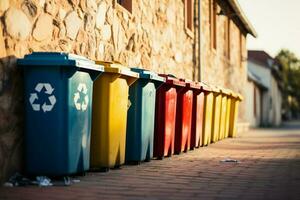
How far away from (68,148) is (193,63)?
31.2 feet

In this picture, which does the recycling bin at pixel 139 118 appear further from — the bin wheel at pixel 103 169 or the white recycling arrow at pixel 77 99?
the white recycling arrow at pixel 77 99

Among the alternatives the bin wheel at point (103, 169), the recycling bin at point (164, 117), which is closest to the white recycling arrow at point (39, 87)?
the bin wheel at point (103, 169)

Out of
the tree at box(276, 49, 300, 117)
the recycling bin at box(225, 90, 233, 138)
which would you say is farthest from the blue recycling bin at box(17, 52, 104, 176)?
the tree at box(276, 49, 300, 117)

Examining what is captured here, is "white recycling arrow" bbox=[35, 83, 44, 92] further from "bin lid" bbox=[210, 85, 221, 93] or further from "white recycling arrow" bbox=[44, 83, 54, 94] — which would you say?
"bin lid" bbox=[210, 85, 221, 93]

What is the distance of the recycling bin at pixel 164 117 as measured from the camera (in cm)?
809

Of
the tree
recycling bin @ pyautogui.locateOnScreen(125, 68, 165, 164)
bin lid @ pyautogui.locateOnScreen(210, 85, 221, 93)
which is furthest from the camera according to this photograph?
the tree

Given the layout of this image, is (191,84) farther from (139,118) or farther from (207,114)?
(139,118)

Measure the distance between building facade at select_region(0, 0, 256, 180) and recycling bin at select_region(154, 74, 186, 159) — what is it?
0.99 m

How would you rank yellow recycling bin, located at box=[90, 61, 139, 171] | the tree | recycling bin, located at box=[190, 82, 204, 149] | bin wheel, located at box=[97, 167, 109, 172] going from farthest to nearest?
the tree
recycling bin, located at box=[190, 82, 204, 149]
bin wheel, located at box=[97, 167, 109, 172]
yellow recycling bin, located at box=[90, 61, 139, 171]

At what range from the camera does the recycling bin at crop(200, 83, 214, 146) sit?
Answer: 444 inches

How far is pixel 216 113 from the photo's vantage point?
12.6m

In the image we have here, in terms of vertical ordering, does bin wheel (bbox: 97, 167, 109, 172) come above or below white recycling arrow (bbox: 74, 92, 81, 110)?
below

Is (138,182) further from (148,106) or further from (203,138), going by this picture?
(203,138)

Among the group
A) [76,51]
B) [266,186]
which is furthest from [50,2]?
[266,186]
